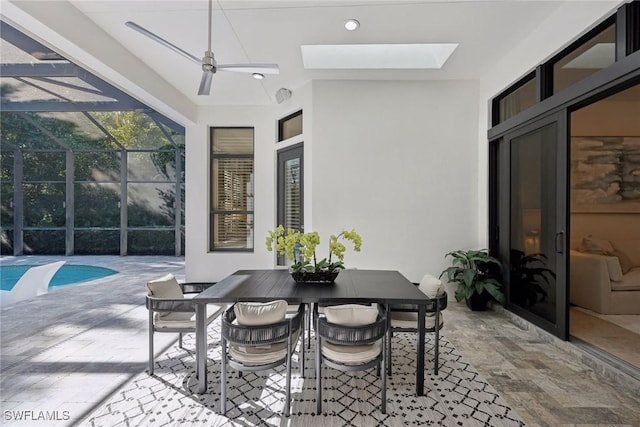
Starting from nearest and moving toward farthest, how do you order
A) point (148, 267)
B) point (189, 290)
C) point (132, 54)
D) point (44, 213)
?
point (189, 290), point (132, 54), point (148, 267), point (44, 213)

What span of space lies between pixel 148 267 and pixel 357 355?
6.88 meters

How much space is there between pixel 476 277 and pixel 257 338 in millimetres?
3313

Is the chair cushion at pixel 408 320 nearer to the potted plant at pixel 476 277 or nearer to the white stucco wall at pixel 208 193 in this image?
the potted plant at pixel 476 277

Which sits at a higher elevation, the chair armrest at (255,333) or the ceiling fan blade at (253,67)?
the ceiling fan blade at (253,67)

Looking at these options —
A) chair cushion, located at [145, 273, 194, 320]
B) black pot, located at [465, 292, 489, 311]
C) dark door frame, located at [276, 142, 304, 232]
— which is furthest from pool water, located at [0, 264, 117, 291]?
black pot, located at [465, 292, 489, 311]

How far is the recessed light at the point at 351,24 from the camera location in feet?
10.3

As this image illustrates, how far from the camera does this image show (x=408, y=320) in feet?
8.36

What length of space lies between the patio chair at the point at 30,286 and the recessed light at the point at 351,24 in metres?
5.50

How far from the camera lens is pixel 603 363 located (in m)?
2.51

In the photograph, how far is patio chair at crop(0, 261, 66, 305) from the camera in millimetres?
4500

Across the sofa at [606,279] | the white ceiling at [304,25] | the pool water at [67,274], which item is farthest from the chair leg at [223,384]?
the pool water at [67,274]

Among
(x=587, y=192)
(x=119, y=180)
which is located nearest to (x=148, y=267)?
(x=119, y=180)

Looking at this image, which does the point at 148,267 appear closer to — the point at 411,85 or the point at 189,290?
the point at 189,290

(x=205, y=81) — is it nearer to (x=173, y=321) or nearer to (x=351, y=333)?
(x=173, y=321)
